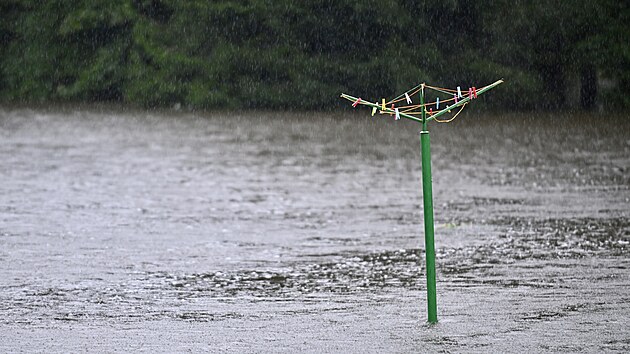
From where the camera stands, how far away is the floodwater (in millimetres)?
7316

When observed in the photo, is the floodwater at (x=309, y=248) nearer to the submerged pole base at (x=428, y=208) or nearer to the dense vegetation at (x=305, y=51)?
the submerged pole base at (x=428, y=208)

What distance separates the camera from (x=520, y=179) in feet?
55.1

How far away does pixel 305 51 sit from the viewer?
41031 mm

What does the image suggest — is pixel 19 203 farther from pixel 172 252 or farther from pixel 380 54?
pixel 380 54

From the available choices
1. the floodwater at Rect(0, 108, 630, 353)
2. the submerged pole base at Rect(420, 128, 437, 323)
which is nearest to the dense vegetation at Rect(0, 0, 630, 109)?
the floodwater at Rect(0, 108, 630, 353)

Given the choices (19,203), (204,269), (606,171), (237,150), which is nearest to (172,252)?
(204,269)

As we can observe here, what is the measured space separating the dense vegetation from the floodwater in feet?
50.1

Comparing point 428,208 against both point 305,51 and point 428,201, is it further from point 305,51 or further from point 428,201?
point 305,51

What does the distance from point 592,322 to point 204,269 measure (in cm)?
357

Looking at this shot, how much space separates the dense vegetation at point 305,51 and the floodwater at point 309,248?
601 inches

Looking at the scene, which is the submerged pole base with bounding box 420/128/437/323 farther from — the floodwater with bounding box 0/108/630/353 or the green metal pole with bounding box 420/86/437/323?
the floodwater with bounding box 0/108/630/353

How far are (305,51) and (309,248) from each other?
99.7 feet

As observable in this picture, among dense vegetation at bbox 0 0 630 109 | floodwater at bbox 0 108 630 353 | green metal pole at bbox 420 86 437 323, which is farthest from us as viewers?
dense vegetation at bbox 0 0 630 109

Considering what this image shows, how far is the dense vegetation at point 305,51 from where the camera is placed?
37656 millimetres
